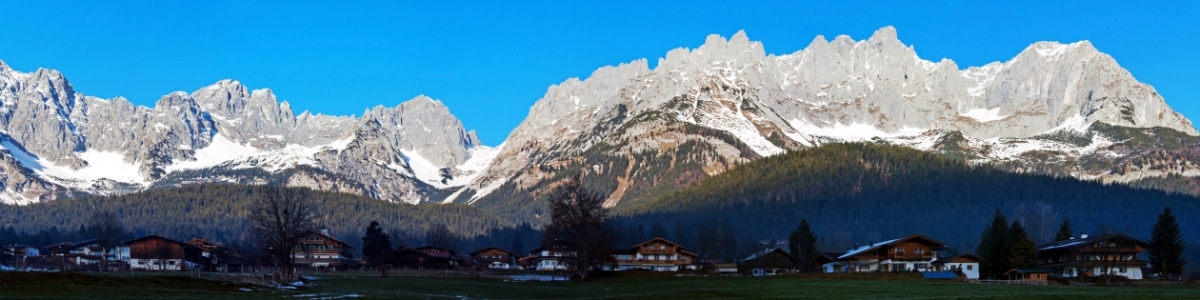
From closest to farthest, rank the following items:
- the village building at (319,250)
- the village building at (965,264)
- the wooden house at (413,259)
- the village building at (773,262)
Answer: the village building at (965,264) < the village building at (773,262) < the wooden house at (413,259) < the village building at (319,250)

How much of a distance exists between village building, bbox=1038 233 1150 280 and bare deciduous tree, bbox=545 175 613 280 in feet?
166

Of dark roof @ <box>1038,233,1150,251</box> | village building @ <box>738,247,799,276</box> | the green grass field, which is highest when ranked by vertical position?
dark roof @ <box>1038,233,1150,251</box>

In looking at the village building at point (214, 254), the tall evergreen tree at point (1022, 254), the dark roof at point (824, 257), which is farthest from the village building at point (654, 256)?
the village building at point (214, 254)

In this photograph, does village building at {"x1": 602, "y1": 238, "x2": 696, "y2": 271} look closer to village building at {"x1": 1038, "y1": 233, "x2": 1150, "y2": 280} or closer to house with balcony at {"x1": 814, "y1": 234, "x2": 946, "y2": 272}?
house with balcony at {"x1": 814, "y1": 234, "x2": 946, "y2": 272}

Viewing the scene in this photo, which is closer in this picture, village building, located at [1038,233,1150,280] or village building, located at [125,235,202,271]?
village building, located at [1038,233,1150,280]

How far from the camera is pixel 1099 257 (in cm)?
13338

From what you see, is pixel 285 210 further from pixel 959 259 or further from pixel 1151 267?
pixel 1151 267

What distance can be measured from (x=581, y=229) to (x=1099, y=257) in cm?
5930

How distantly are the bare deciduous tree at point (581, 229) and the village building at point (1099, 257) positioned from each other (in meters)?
50.7

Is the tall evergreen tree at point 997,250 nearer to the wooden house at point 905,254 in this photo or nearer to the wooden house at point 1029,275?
the wooden house at point 1029,275

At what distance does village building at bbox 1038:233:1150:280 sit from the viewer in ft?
425

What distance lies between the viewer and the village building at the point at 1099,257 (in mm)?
129625

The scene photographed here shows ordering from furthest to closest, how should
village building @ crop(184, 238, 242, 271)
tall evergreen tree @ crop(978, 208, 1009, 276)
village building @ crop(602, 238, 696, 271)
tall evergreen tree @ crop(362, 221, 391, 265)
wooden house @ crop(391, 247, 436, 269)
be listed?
village building @ crop(184, 238, 242, 271) → wooden house @ crop(391, 247, 436, 269) → village building @ crop(602, 238, 696, 271) → tall evergreen tree @ crop(362, 221, 391, 265) → tall evergreen tree @ crop(978, 208, 1009, 276)

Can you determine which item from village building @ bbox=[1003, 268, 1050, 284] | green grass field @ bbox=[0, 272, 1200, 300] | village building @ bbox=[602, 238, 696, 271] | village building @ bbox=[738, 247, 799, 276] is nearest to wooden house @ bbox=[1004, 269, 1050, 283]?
village building @ bbox=[1003, 268, 1050, 284]
